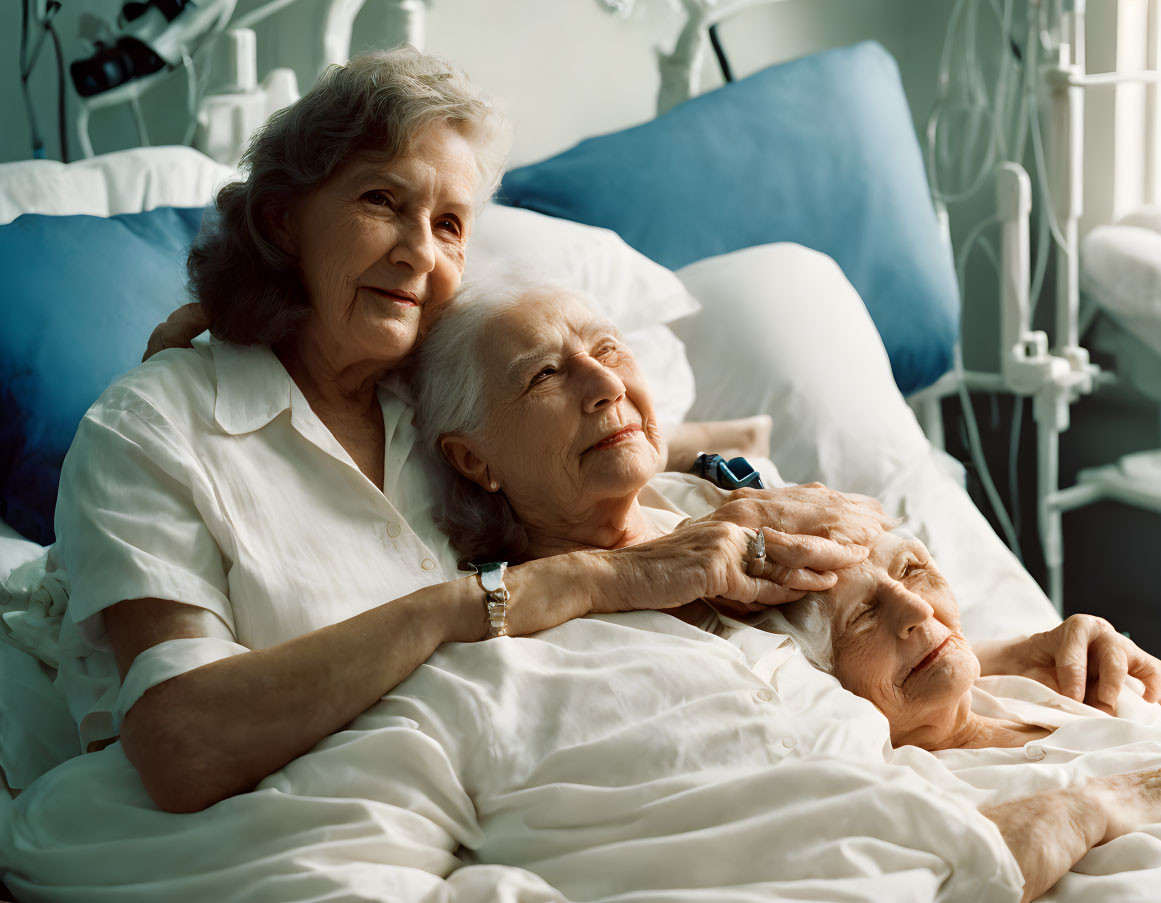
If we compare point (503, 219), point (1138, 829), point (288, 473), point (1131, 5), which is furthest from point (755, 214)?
point (1138, 829)

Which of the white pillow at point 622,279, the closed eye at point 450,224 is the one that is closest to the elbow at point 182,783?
the closed eye at point 450,224

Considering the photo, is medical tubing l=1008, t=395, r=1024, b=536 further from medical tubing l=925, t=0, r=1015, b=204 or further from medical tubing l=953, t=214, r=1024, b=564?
medical tubing l=925, t=0, r=1015, b=204

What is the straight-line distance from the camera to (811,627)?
54.4 inches

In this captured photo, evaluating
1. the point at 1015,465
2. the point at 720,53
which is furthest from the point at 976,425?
the point at 720,53

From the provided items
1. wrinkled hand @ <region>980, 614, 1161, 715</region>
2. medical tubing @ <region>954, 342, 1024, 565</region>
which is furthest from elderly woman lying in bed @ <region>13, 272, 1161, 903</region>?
medical tubing @ <region>954, 342, 1024, 565</region>

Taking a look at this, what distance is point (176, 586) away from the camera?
3.93ft

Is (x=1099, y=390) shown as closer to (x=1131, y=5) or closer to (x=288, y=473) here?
(x=1131, y=5)

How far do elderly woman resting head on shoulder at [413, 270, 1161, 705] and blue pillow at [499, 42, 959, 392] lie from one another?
0.85 metres

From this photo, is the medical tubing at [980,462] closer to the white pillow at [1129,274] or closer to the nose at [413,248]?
the white pillow at [1129,274]

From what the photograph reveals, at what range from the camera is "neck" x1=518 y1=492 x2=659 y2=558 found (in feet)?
4.85

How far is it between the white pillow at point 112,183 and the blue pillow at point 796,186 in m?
0.63

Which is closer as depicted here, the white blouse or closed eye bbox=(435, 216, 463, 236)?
the white blouse

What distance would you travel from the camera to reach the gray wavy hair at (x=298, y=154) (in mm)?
1403

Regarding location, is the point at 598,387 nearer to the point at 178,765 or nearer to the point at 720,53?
the point at 178,765
